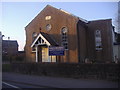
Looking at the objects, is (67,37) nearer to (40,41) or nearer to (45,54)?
(40,41)

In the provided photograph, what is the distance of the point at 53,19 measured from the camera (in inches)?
1321

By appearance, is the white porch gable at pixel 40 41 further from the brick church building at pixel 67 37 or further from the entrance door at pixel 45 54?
the entrance door at pixel 45 54

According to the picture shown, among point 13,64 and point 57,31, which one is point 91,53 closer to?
point 57,31

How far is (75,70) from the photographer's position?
18.6 metres

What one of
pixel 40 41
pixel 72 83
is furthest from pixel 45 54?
pixel 72 83

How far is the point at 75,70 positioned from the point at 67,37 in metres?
14.0

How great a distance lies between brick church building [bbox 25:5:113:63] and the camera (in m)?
31.6

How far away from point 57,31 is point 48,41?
10.1ft

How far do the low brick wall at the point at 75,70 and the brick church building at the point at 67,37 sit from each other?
7.89 m

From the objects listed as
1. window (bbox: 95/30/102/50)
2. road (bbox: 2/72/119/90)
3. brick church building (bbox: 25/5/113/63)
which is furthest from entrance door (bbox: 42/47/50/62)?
road (bbox: 2/72/119/90)

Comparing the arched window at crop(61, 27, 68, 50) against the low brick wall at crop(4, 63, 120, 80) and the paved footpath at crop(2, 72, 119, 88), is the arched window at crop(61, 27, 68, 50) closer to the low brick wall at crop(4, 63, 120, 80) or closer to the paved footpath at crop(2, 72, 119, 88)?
the low brick wall at crop(4, 63, 120, 80)

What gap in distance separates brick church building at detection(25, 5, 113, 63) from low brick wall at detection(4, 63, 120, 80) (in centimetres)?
789

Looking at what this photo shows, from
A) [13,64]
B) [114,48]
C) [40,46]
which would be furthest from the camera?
[114,48]

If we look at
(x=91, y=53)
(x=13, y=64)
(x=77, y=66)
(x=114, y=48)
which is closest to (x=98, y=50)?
(x=91, y=53)
